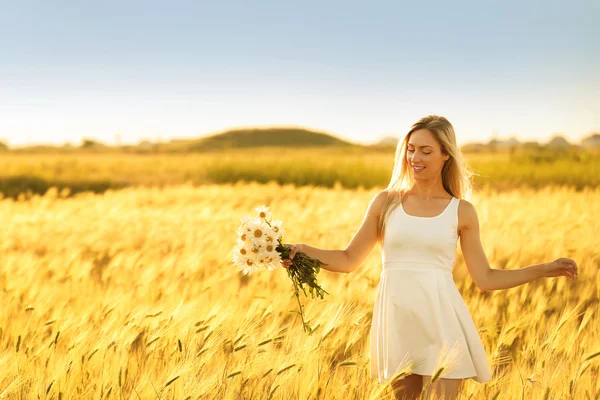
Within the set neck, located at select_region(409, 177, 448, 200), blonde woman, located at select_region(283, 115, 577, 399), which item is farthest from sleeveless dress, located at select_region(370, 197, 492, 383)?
neck, located at select_region(409, 177, 448, 200)

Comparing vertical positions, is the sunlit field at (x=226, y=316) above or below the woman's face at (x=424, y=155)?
below

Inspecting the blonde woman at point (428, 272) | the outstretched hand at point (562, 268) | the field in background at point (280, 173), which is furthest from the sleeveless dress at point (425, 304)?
the field in background at point (280, 173)

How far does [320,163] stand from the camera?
1044 inches

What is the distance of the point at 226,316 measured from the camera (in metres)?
3.10

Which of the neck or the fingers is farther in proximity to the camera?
the neck

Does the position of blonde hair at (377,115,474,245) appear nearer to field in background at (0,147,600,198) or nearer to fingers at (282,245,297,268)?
fingers at (282,245,297,268)

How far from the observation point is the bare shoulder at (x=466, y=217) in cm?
263

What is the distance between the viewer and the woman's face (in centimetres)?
260

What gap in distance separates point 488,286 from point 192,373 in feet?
4.15

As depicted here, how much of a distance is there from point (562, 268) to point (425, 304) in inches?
22.1

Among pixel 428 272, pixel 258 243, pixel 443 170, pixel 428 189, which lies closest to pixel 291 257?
pixel 258 243

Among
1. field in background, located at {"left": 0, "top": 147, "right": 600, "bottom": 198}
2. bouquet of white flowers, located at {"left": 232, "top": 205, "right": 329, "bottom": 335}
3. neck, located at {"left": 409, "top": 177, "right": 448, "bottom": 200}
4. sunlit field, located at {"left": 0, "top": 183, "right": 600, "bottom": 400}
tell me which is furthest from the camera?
field in background, located at {"left": 0, "top": 147, "right": 600, "bottom": 198}

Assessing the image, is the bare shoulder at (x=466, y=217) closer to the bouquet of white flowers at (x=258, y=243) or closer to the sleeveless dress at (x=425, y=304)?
the sleeveless dress at (x=425, y=304)

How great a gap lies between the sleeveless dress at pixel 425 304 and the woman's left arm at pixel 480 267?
0.20 ft
